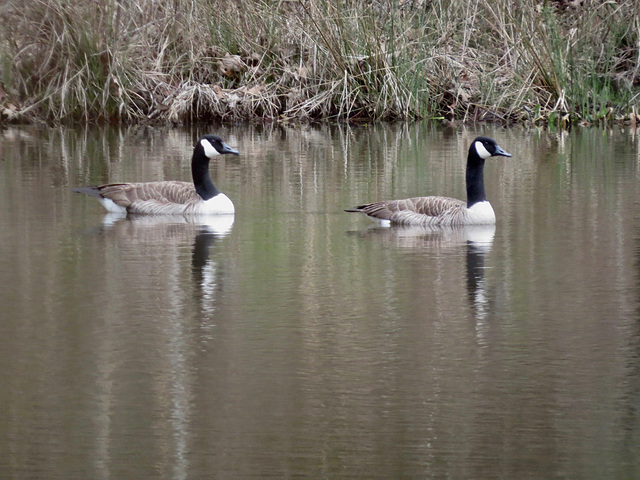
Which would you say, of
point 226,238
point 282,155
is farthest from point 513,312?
point 282,155

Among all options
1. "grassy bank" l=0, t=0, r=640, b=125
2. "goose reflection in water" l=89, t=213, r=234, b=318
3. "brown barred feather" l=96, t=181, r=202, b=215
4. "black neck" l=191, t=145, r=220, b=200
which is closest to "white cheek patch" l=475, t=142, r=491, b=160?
"goose reflection in water" l=89, t=213, r=234, b=318

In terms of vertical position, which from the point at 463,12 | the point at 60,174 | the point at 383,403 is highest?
the point at 463,12

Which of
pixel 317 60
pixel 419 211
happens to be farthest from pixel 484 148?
pixel 317 60

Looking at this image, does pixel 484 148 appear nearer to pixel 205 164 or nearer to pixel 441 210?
pixel 441 210

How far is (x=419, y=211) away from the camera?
33.1ft

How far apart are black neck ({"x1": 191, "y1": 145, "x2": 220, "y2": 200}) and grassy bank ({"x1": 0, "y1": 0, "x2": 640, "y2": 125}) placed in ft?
27.2

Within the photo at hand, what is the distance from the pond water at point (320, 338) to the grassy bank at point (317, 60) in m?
7.28

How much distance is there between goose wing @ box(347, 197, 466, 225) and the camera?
10.1 m

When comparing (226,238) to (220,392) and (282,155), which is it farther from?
(282,155)

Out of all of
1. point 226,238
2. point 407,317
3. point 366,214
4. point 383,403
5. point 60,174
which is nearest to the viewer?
point 383,403

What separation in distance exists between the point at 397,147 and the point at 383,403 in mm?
11408

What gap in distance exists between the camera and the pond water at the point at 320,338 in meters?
4.66

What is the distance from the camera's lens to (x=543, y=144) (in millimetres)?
16906

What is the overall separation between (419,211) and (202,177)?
6.77 ft
